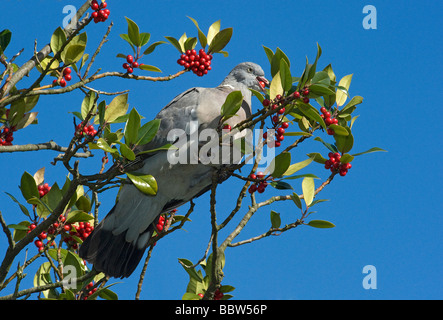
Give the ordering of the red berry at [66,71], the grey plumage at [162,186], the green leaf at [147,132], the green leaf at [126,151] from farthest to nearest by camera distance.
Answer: the grey plumage at [162,186], the red berry at [66,71], the green leaf at [147,132], the green leaf at [126,151]

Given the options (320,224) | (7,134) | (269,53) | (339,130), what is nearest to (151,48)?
(269,53)

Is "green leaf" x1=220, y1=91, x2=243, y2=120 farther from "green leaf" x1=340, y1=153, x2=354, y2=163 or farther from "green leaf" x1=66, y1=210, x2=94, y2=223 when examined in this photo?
"green leaf" x1=66, y1=210, x2=94, y2=223

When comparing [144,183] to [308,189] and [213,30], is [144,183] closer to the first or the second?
[308,189]

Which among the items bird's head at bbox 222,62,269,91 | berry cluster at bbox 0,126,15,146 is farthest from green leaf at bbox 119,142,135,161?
bird's head at bbox 222,62,269,91

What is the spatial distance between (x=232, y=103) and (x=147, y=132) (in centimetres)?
48

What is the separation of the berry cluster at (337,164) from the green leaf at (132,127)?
1.19m

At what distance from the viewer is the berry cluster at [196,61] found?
3.64 m

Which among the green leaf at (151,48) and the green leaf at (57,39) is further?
the green leaf at (151,48)

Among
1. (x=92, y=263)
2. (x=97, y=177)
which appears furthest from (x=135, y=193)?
(x=97, y=177)

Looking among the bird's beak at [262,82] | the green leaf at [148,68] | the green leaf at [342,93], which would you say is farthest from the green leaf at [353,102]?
the green leaf at [148,68]

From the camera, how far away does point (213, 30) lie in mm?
3729

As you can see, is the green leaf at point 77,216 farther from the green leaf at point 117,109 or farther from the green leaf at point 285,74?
the green leaf at point 285,74
